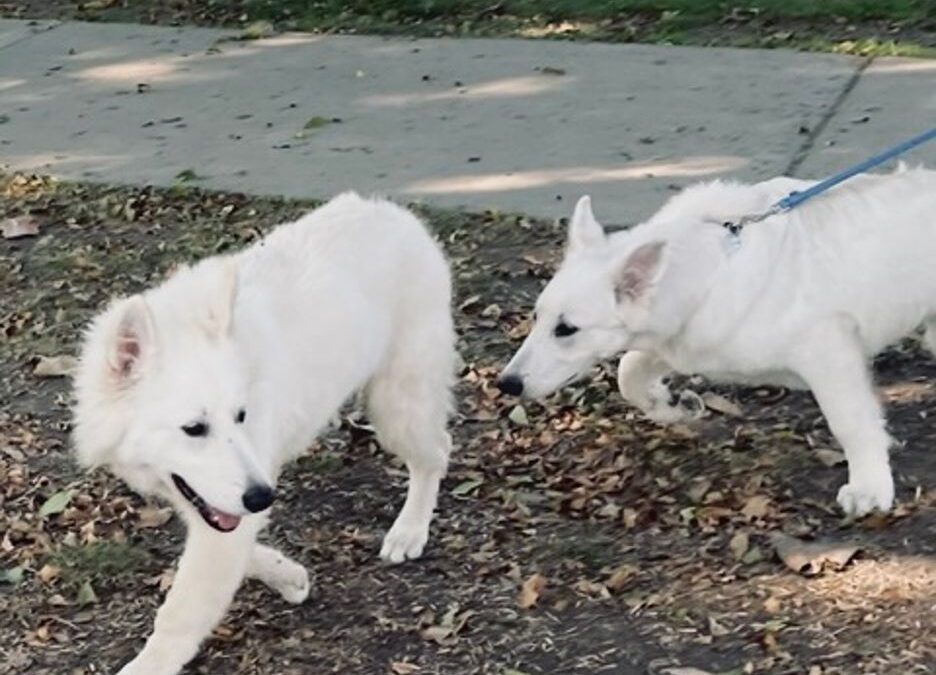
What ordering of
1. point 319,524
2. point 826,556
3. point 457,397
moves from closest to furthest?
point 826,556
point 319,524
point 457,397

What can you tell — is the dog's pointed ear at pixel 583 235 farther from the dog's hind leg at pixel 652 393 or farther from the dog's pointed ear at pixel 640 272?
the dog's hind leg at pixel 652 393

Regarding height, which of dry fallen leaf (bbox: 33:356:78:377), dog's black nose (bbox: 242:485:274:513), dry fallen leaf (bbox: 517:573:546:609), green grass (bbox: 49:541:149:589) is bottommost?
dry fallen leaf (bbox: 33:356:78:377)

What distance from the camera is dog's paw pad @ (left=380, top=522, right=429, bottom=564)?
5016 mm

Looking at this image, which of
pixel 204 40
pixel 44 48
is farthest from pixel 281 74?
pixel 44 48

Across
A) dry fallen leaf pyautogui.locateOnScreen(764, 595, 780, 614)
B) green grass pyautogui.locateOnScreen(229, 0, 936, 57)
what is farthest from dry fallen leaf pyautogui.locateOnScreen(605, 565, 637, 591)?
green grass pyautogui.locateOnScreen(229, 0, 936, 57)

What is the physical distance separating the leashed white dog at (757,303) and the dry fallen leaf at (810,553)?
7.9 inches

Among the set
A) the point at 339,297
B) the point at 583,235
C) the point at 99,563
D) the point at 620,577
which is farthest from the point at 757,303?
the point at 99,563

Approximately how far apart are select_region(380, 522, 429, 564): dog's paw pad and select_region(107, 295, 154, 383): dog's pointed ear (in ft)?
3.94

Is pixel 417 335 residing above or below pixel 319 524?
above

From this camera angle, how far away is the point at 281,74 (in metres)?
9.62

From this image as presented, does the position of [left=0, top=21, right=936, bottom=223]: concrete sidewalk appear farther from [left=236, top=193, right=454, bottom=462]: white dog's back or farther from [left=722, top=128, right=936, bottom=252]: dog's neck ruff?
[left=236, top=193, right=454, bottom=462]: white dog's back

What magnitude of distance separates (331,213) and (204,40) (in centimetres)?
574

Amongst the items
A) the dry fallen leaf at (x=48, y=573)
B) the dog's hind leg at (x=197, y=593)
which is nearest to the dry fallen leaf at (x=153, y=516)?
the dry fallen leaf at (x=48, y=573)

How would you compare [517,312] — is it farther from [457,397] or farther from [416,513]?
[416,513]
